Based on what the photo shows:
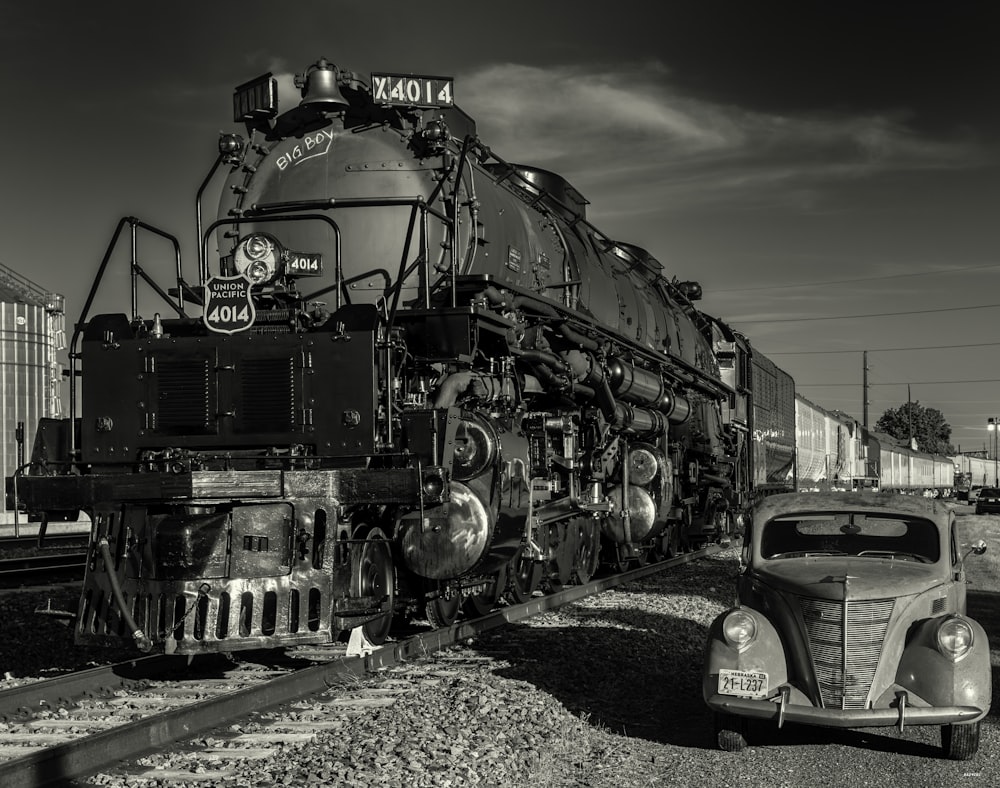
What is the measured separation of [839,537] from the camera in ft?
23.0

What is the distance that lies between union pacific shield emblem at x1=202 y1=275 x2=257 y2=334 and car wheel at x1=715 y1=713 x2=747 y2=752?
4.13 meters

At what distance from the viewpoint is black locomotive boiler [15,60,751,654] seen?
23.8ft

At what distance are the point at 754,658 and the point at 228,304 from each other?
14.1 feet

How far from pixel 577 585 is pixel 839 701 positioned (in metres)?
7.24

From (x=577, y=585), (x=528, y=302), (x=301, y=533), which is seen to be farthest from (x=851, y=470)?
(x=301, y=533)

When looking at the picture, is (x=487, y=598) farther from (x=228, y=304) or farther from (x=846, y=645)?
(x=846, y=645)

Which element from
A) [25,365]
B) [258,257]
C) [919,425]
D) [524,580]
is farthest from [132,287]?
[919,425]

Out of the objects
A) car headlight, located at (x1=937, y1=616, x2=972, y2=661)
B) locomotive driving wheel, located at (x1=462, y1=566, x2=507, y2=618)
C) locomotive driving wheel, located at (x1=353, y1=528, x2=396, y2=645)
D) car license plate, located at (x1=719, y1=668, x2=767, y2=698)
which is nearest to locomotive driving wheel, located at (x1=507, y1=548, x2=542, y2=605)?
locomotive driving wheel, located at (x1=462, y1=566, x2=507, y2=618)

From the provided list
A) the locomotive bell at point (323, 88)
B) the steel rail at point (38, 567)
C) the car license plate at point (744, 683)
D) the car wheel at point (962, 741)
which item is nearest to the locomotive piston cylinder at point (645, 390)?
the locomotive bell at point (323, 88)

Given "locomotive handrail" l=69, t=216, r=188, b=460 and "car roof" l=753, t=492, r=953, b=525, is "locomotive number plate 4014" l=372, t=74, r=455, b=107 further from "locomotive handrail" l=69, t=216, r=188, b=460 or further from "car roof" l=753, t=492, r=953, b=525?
"car roof" l=753, t=492, r=953, b=525

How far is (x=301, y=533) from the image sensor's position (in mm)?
7352

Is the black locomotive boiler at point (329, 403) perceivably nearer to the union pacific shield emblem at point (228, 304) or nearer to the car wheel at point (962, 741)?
the union pacific shield emblem at point (228, 304)

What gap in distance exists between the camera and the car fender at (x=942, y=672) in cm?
577

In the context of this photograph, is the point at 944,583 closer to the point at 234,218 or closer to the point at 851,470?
the point at 234,218
